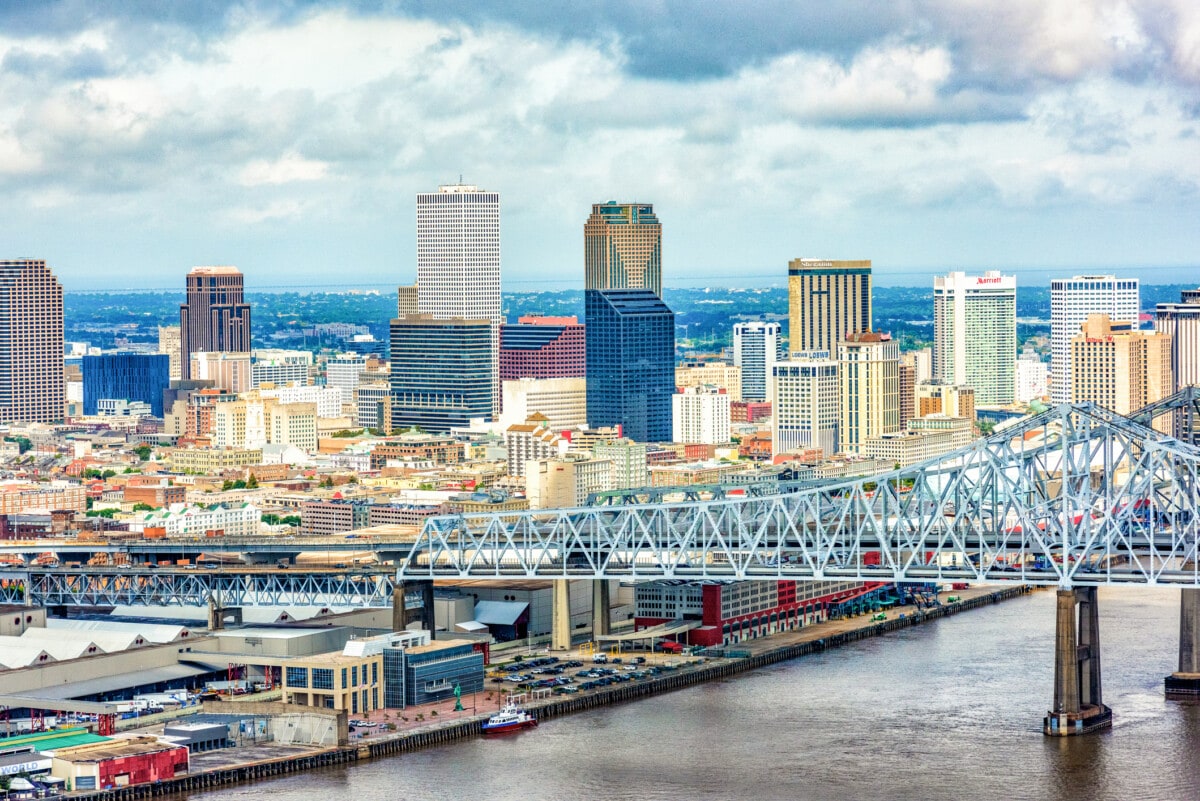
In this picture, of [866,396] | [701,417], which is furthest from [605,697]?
[866,396]

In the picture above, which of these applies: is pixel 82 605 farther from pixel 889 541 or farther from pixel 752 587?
pixel 889 541

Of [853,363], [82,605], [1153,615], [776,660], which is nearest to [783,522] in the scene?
[776,660]

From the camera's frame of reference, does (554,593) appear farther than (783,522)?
No

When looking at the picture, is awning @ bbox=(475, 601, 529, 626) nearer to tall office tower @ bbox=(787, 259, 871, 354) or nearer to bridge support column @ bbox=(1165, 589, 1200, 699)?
bridge support column @ bbox=(1165, 589, 1200, 699)

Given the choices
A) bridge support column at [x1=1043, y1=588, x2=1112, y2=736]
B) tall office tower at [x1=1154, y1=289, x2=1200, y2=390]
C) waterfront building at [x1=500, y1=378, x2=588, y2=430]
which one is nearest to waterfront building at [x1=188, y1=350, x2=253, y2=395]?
waterfront building at [x1=500, y1=378, x2=588, y2=430]

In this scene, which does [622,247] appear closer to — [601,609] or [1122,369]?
[1122,369]

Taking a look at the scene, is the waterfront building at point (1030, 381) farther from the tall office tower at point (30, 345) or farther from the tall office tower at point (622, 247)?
the tall office tower at point (30, 345)

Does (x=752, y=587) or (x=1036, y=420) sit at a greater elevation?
(x=1036, y=420)
